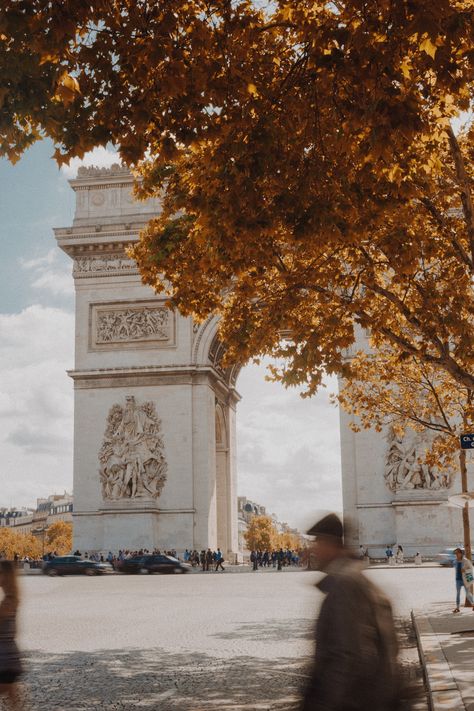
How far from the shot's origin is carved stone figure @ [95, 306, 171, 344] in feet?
120

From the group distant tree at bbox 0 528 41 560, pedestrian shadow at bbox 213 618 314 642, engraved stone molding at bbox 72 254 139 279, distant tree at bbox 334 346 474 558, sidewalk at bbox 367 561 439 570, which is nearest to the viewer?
pedestrian shadow at bbox 213 618 314 642

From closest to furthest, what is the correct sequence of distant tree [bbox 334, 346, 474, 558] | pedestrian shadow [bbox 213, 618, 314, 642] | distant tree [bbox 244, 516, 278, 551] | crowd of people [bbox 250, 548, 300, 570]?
pedestrian shadow [bbox 213, 618, 314, 642] → distant tree [bbox 334, 346, 474, 558] → crowd of people [bbox 250, 548, 300, 570] → distant tree [bbox 244, 516, 278, 551]

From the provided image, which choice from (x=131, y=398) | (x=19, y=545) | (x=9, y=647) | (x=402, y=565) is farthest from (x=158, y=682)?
(x=19, y=545)

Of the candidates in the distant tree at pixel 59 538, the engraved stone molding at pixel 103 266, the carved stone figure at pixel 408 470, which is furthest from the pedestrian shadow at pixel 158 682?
the distant tree at pixel 59 538

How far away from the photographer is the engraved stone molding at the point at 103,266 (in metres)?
37.2

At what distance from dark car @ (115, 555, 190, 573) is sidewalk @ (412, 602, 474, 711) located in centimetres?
1867

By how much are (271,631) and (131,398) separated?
23505 millimetres

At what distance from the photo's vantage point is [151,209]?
37.9m

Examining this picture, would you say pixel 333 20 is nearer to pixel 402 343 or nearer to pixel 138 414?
pixel 402 343

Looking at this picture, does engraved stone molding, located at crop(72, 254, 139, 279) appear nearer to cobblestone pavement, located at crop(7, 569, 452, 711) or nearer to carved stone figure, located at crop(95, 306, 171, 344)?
carved stone figure, located at crop(95, 306, 171, 344)

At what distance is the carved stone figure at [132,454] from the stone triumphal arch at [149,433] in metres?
0.04

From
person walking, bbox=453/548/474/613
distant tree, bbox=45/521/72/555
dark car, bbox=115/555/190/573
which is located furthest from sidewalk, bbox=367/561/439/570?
distant tree, bbox=45/521/72/555

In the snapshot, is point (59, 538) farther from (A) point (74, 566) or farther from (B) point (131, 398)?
(A) point (74, 566)

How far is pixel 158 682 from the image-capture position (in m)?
8.95
